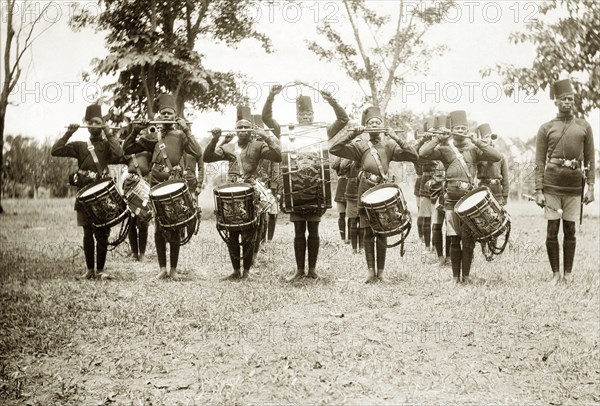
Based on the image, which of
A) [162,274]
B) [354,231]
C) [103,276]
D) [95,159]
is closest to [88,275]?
[103,276]

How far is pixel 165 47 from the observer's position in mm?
8312

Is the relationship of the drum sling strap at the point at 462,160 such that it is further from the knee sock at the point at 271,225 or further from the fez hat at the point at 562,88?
the knee sock at the point at 271,225

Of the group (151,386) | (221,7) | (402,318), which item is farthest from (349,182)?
(151,386)

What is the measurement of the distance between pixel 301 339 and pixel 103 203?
3699 mm

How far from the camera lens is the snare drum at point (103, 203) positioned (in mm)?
8375

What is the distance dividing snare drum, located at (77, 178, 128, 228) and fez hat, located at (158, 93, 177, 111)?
4.13 feet

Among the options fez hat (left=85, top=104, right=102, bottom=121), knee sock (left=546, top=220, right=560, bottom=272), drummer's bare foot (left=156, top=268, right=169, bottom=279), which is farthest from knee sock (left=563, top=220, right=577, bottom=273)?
fez hat (left=85, top=104, right=102, bottom=121)

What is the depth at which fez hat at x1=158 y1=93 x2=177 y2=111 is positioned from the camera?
8.71 m

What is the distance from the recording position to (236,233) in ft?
28.4

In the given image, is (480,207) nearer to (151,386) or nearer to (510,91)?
(151,386)

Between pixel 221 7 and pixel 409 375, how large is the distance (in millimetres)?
6028

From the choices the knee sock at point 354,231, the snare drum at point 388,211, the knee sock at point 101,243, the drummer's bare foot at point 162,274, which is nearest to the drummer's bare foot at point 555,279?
the snare drum at point 388,211

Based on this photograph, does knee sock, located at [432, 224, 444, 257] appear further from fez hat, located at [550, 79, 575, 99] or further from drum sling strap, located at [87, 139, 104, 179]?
drum sling strap, located at [87, 139, 104, 179]

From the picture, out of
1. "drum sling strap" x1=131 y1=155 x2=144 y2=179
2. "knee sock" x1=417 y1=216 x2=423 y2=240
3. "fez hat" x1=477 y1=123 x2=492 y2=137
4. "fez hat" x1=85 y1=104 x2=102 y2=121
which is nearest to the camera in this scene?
"fez hat" x1=85 y1=104 x2=102 y2=121
